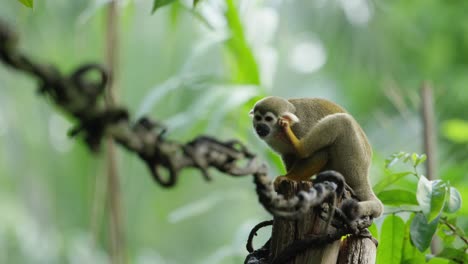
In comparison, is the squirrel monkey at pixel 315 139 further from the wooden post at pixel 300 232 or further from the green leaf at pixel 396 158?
the wooden post at pixel 300 232

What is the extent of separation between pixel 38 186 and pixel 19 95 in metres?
1.32

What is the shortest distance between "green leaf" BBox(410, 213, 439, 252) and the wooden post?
23cm

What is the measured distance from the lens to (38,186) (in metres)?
8.62

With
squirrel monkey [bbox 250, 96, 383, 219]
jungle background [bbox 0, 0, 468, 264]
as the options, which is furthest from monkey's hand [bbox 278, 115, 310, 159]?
jungle background [bbox 0, 0, 468, 264]

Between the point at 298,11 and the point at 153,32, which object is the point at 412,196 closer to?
the point at 298,11

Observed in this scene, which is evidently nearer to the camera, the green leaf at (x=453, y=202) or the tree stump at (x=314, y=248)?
the tree stump at (x=314, y=248)

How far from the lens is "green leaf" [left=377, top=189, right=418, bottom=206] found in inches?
59.0

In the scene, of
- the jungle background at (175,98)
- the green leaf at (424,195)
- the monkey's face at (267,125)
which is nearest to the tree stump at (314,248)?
the green leaf at (424,195)

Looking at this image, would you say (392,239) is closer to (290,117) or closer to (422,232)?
(422,232)

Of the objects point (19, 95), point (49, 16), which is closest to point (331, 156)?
point (49, 16)

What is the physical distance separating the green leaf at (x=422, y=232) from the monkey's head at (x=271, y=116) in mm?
408

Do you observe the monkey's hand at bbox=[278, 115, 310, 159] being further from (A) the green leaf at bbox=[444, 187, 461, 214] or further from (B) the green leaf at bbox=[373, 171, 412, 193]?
(A) the green leaf at bbox=[444, 187, 461, 214]

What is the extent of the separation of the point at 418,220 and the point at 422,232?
3 centimetres

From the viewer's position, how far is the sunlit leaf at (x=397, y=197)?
4.92 feet
